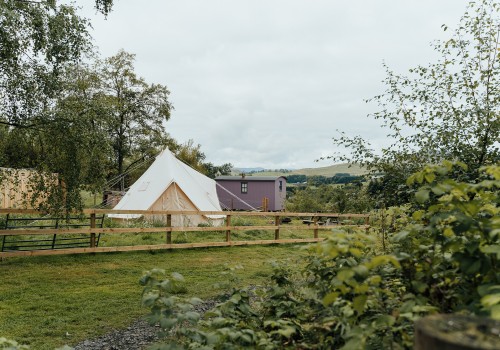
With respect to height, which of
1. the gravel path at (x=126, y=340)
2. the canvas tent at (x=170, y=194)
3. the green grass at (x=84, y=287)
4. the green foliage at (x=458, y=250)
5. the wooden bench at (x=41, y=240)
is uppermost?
the canvas tent at (x=170, y=194)

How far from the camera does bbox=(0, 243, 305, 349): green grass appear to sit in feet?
16.9

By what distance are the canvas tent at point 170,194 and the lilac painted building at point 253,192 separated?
19.2 metres

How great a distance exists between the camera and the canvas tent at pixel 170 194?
1591cm

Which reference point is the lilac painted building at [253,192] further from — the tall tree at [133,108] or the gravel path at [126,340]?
the gravel path at [126,340]

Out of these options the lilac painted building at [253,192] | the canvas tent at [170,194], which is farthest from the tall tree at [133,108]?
the canvas tent at [170,194]

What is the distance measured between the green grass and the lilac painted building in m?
26.4

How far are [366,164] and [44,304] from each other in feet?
18.7

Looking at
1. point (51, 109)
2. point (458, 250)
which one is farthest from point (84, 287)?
point (458, 250)

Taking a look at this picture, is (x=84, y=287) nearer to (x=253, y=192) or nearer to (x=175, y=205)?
(x=175, y=205)

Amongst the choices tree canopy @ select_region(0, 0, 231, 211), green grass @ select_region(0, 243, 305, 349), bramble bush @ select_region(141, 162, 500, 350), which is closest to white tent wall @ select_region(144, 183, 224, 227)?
green grass @ select_region(0, 243, 305, 349)

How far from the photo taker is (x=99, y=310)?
5.95 metres

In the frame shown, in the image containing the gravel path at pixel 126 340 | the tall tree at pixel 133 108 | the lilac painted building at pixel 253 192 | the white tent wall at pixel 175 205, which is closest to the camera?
the gravel path at pixel 126 340

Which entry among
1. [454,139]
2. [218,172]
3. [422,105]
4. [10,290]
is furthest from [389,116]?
[218,172]

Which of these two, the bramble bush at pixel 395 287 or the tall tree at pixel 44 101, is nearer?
the bramble bush at pixel 395 287
